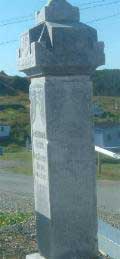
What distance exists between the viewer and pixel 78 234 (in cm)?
587

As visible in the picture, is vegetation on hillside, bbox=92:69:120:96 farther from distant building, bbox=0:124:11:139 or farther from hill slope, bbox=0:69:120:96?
distant building, bbox=0:124:11:139

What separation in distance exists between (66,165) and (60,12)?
148cm

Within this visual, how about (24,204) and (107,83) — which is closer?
(24,204)

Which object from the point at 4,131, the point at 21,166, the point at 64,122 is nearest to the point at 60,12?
the point at 64,122

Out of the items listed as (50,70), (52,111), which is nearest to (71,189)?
(52,111)

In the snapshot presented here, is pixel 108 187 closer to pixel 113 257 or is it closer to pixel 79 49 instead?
pixel 113 257

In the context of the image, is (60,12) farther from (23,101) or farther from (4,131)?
(23,101)

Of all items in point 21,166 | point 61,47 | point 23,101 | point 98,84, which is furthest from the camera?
point 23,101

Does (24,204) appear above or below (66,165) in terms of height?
below

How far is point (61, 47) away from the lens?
5570mm

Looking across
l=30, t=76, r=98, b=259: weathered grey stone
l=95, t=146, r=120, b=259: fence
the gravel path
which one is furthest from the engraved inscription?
the gravel path

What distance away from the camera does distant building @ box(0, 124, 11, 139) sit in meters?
48.2

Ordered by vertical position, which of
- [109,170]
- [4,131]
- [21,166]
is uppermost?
[109,170]

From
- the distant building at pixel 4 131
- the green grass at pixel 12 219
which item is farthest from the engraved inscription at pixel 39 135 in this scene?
the distant building at pixel 4 131
